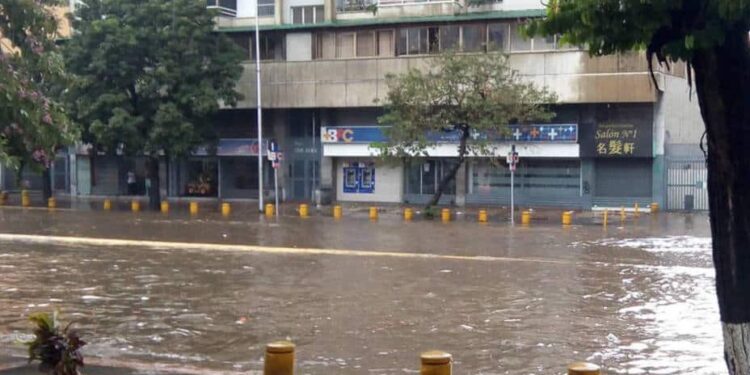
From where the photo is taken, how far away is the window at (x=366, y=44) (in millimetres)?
43469

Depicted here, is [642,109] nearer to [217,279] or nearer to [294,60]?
[294,60]

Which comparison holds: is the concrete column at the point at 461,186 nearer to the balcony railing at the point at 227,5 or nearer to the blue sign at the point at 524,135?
the blue sign at the point at 524,135

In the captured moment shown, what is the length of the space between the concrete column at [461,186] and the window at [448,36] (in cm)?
583

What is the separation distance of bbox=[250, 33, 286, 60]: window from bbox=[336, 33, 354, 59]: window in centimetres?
308

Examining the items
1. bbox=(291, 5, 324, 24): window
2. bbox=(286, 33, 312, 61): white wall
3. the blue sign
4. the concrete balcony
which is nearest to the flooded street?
the blue sign

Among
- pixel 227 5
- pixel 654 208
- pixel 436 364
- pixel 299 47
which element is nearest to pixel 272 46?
pixel 299 47

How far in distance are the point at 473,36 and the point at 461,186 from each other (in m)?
7.25

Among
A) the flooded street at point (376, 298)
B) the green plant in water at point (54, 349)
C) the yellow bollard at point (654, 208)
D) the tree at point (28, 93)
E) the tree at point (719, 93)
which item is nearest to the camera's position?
the tree at point (719, 93)

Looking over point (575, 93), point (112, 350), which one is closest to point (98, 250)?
point (112, 350)

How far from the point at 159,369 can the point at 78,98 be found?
3248 centimetres

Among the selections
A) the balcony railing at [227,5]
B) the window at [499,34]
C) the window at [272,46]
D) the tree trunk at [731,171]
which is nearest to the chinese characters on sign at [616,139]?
the window at [499,34]

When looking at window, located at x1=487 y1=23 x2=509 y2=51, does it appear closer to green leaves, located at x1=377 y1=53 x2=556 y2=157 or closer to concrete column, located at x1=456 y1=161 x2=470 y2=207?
green leaves, located at x1=377 y1=53 x2=556 y2=157

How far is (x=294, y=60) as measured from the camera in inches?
1759

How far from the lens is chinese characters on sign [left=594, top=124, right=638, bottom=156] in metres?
38.7
